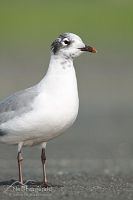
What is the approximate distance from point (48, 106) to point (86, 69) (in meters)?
18.3

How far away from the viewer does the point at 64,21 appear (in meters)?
34.1

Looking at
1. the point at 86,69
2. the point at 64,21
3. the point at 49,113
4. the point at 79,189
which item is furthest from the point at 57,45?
the point at 64,21

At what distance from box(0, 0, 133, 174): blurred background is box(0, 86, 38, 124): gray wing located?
2.36 m

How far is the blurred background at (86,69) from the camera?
47.4ft

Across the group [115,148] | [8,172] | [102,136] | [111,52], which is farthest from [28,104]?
[111,52]

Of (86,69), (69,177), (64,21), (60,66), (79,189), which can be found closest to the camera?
(79,189)

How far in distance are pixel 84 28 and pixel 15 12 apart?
340 centimetres

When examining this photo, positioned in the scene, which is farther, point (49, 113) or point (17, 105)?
point (17, 105)

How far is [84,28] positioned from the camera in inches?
1312

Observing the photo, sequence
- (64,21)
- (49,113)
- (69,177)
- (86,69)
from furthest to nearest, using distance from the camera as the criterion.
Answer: (64,21), (86,69), (69,177), (49,113)

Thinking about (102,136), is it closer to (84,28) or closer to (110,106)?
(110,106)

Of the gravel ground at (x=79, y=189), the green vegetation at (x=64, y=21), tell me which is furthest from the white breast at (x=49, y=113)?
the green vegetation at (x=64, y=21)

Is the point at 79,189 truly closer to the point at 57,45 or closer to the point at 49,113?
the point at 49,113

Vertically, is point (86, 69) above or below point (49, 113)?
above
